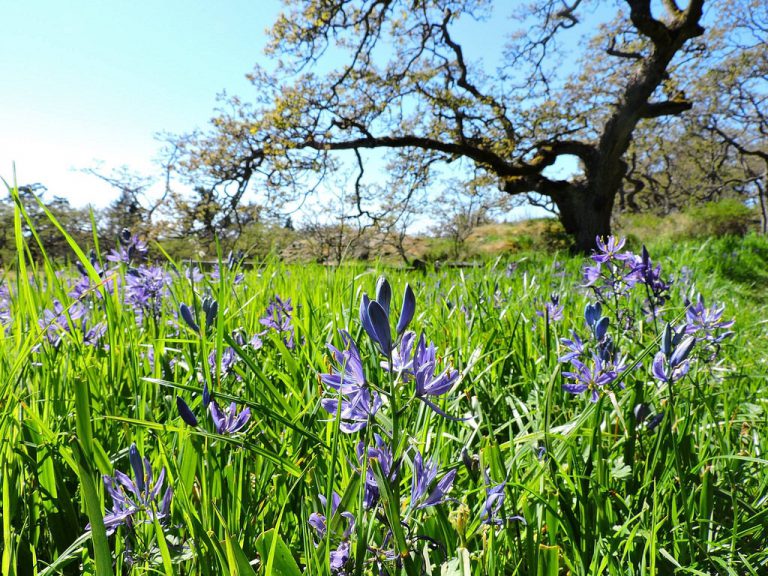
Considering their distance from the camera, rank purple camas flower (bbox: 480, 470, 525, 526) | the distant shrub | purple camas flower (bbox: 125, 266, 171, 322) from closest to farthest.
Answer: purple camas flower (bbox: 480, 470, 525, 526)
purple camas flower (bbox: 125, 266, 171, 322)
the distant shrub

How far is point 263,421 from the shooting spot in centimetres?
106

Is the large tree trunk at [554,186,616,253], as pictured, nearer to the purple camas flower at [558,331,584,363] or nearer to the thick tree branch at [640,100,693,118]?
the thick tree branch at [640,100,693,118]

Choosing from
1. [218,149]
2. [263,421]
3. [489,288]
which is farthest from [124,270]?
[218,149]

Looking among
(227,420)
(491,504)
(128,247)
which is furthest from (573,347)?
(128,247)

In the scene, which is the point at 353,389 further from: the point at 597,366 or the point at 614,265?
the point at 614,265

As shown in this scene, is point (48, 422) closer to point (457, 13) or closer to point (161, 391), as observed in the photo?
point (161, 391)

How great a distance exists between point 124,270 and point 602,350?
2.23 metres

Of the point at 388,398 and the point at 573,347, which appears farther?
the point at 573,347

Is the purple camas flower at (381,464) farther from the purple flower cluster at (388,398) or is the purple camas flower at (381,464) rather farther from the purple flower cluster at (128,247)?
the purple flower cluster at (128,247)

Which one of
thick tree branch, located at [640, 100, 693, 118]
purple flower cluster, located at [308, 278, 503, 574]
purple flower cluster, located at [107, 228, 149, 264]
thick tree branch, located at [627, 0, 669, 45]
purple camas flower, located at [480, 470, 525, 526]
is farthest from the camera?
thick tree branch, located at [640, 100, 693, 118]

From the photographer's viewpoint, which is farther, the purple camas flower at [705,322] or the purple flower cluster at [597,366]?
the purple camas flower at [705,322]

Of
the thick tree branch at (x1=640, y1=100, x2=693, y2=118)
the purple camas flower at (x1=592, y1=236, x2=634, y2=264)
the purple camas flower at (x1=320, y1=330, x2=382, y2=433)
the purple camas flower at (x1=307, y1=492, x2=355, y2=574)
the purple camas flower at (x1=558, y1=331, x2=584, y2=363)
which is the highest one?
the thick tree branch at (x1=640, y1=100, x2=693, y2=118)

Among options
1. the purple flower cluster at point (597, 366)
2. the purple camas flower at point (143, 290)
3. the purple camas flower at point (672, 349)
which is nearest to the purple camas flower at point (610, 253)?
the purple flower cluster at point (597, 366)

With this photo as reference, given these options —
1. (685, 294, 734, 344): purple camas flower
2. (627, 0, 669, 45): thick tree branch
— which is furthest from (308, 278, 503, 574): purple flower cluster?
(627, 0, 669, 45): thick tree branch
